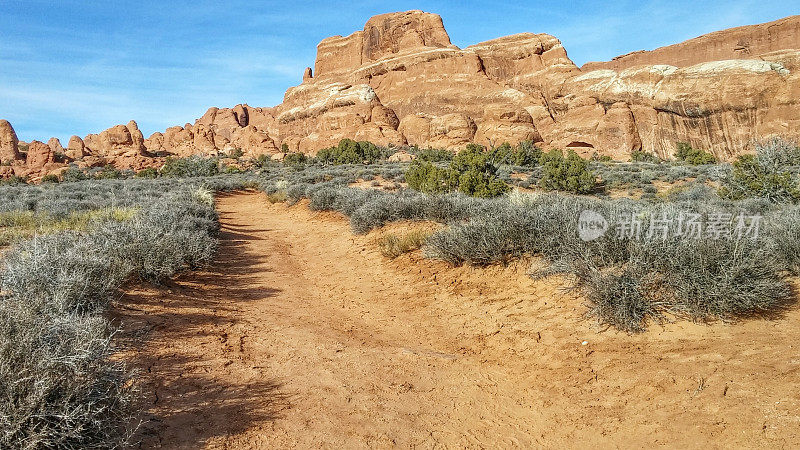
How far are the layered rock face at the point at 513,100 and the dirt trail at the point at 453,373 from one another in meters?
51.2

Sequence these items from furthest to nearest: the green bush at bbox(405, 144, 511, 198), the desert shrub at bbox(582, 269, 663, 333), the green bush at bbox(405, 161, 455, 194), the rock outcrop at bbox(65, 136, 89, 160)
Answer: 1. the rock outcrop at bbox(65, 136, 89, 160)
2. the green bush at bbox(405, 161, 455, 194)
3. the green bush at bbox(405, 144, 511, 198)
4. the desert shrub at bbox(582, 269, 663, 333)

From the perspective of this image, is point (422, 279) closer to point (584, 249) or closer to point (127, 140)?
point (584, 249)

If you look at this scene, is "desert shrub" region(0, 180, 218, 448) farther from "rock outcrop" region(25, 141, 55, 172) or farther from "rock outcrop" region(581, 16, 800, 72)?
"rock outcrop" region(581, 16, 800, 72)

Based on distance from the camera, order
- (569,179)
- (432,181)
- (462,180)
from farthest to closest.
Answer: (569,179) → (432,181) → (462,180)

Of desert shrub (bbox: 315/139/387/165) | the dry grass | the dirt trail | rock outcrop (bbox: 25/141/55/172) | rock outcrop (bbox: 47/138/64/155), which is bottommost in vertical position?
the dirt trail

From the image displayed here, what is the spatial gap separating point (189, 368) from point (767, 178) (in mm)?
14900

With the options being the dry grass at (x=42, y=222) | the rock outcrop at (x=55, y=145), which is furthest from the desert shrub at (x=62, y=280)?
the rock outcrop at (x=55, y=145)

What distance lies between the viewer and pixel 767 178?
11.7 meters

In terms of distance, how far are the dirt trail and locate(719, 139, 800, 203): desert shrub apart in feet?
32.9

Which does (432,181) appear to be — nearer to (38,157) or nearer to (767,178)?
(767,178)

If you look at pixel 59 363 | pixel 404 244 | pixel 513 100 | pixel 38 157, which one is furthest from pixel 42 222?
pixel 513 100

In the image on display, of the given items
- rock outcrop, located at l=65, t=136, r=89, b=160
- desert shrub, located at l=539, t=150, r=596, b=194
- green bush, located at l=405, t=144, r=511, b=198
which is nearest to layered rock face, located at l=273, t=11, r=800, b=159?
rock outcrop, located at l=65, t=136, r=89, b=160

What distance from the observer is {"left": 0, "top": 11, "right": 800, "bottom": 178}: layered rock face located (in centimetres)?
4700

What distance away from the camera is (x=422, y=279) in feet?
20.7
